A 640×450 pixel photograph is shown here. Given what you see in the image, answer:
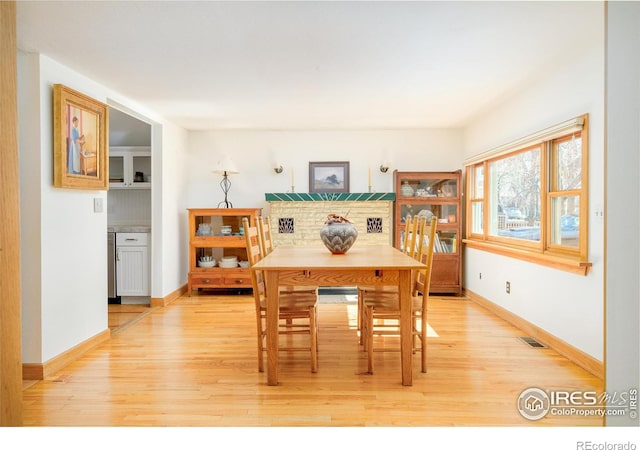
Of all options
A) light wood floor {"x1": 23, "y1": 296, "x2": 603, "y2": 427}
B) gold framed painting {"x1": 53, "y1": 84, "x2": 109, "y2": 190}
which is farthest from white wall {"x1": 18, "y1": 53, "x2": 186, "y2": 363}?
light wood floor {"x1": 23, "y1": 296, "x2": 603, "y2": 427}

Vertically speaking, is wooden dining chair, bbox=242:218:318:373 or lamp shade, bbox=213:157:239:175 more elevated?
lamp shade, bbox=213:157:239:175

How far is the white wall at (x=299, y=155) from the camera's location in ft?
19.0

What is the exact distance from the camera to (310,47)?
2.77m

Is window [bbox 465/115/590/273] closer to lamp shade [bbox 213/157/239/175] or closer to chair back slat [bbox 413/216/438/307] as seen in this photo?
chair back slat [bbox 413/216/438/307]

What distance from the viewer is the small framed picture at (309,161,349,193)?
19.1 ft

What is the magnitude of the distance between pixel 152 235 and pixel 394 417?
12.0 ft

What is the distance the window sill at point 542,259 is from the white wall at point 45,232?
375 cm

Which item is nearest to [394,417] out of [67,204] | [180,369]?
[180,369]

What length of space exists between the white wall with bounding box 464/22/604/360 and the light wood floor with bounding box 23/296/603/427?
0.27m

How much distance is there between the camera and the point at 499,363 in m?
2.96

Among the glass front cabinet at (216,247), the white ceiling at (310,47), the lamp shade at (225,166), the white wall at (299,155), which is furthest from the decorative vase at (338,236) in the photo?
the white wall at (299,155)

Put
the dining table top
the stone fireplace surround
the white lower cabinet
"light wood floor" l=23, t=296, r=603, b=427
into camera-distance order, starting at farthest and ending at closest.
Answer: the stone fireplace surround < the white lower cabinet < the dining table top < "light wood floor" l=23, t=296, r=603, b=427

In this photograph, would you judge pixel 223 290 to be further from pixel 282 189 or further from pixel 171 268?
pixel 282 189

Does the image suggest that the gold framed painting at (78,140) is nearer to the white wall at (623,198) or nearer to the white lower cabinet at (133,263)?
the white lower cabinet at (133,263)
